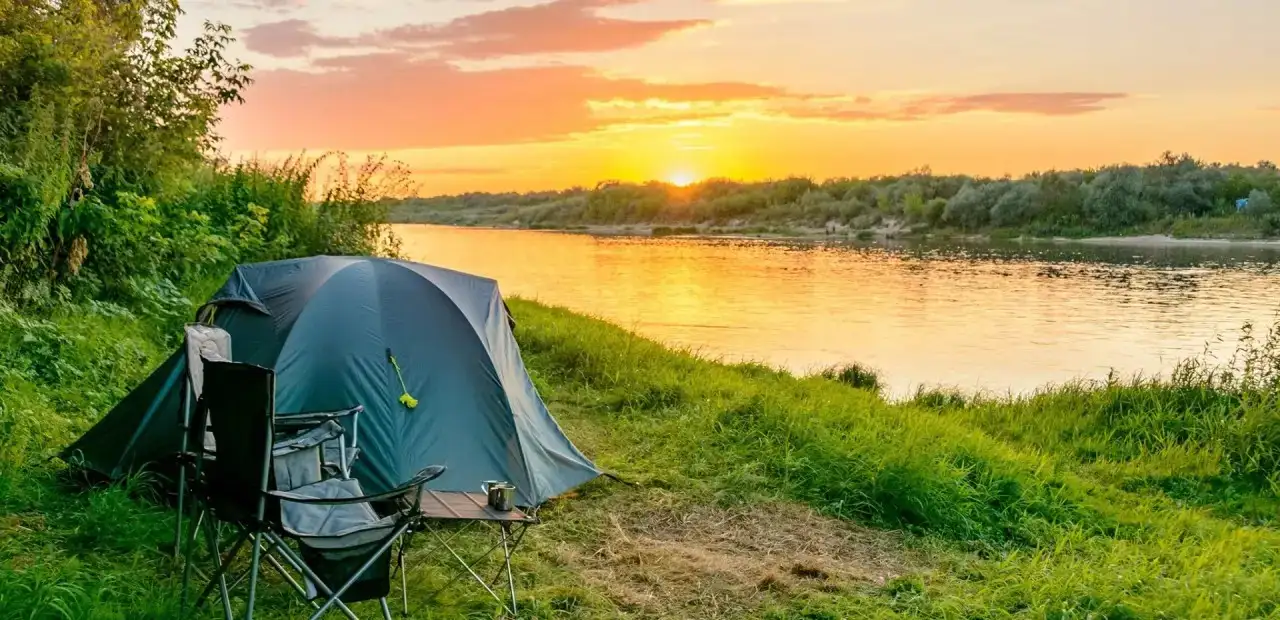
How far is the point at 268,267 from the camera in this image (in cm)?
570

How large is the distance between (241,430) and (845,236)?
66717 millimetres

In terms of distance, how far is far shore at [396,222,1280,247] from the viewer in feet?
160

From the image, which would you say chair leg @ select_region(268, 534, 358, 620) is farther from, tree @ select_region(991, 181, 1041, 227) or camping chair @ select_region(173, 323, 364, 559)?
tree @ select_region(991, 181, 1041, 227)

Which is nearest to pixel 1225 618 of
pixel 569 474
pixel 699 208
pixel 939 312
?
pixel 569 474

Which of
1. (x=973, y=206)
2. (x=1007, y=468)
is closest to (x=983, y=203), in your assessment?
(x=973, y=206)

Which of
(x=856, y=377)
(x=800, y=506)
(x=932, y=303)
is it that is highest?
(x=800, y=506)

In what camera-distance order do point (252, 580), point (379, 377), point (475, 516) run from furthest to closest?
point (379, 377)
point (475, 516)
point (252, 580)

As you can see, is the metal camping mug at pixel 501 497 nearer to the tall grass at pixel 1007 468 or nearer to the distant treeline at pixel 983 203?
the tall grass at pixel 1007 468

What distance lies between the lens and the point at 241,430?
10.6ft

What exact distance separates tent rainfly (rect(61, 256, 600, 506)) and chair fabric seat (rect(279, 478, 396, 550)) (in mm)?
1170

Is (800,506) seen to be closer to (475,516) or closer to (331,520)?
(475,516)

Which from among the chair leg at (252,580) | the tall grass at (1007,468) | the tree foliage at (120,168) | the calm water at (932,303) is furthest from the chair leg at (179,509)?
the calm water at (932,303)

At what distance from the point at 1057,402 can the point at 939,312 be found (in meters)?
15.0

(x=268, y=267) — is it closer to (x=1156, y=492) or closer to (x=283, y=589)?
A: (x=283, y=589)
